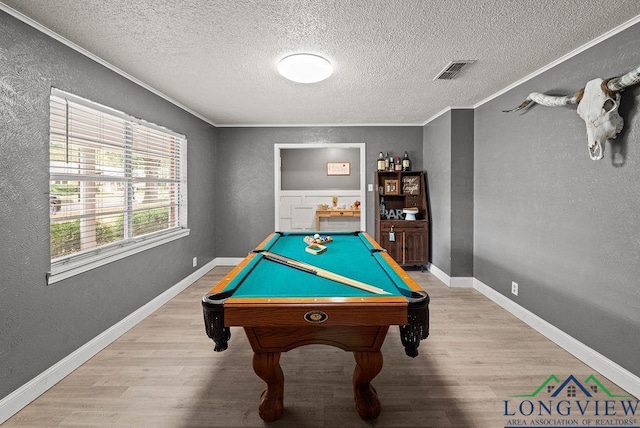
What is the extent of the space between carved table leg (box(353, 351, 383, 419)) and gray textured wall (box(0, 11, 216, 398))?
2021mm

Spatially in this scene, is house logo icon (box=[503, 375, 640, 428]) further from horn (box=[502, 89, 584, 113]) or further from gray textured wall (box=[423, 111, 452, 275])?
gray textured wall (box=[423, 111, 452, 275])

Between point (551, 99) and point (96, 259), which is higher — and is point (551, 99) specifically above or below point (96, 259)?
above

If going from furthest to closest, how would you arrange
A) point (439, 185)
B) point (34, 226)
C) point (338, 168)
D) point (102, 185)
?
point (338, 168)
point (439, 185)
point (102, 185)
point (34, 226)

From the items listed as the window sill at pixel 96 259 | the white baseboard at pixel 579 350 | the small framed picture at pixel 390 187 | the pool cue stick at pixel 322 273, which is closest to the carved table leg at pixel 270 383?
the pool cue stick at pixel 322 273

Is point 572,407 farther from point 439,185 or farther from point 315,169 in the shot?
point 315,169

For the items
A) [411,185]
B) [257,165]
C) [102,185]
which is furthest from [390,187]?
[102,185]

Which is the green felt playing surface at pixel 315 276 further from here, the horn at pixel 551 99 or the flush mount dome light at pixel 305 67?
the horn at pixel 551 99

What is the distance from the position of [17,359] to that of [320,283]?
1.87 metres

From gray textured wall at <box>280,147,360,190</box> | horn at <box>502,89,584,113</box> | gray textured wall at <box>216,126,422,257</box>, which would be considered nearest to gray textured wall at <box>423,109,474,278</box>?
gray textured wall at <box>216,126,422,257</box>

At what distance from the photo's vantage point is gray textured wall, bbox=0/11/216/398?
1815mm

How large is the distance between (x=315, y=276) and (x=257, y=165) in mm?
3627

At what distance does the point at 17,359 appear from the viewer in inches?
73.4

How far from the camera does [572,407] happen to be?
74.1 inches

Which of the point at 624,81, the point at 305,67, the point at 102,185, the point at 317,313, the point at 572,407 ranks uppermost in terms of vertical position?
the point at 305,67
